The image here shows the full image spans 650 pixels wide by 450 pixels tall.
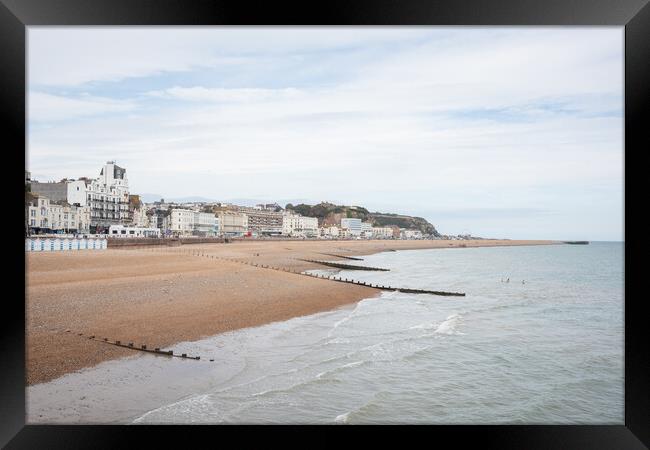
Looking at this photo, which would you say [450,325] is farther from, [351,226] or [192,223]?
[351,226]

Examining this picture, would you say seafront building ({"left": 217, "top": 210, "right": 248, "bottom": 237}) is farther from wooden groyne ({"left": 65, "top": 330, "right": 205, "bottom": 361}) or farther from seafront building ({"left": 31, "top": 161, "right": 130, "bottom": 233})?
wooden groyne ({"left": 65, "top": 330, "right": 205, "bottom": 361})

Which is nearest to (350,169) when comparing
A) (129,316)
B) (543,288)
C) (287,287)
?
(543,288)

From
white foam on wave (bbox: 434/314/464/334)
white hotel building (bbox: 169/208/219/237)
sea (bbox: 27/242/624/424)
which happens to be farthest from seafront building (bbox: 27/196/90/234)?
white foam on wave (bbox: 434/314/464/334)

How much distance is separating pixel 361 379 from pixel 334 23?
4166 mm

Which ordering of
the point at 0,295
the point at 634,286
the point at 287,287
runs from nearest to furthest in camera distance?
1. the point at 0,295
2. the point at 634,286
3. the point at 287,287

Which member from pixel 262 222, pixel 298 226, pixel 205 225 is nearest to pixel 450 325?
pixel 205 225

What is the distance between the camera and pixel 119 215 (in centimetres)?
4269

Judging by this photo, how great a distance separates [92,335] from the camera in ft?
23.1

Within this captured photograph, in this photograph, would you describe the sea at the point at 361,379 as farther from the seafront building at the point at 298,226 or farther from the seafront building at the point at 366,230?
the seafront building at the point at 366,230

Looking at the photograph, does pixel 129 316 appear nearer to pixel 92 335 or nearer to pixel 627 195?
pixel 92 335

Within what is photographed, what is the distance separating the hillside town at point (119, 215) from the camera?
35438 millimetres

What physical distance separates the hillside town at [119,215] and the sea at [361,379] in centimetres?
2192

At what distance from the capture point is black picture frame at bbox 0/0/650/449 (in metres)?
3.40

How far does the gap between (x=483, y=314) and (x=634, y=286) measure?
8843 millimetres
